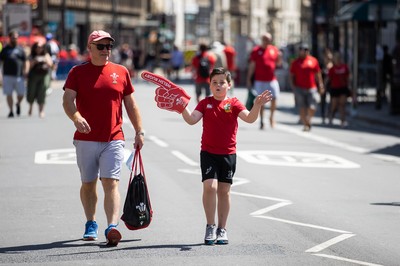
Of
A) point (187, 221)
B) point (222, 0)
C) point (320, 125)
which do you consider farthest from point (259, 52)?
point (222, 0)

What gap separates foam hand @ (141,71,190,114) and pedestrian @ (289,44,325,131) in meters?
15.2

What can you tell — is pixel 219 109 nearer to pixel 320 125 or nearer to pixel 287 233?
pixel 287 233

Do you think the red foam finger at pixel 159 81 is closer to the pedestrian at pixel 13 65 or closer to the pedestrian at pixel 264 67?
the pedestrian at pixel 264 67

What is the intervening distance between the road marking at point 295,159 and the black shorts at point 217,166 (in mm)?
7656

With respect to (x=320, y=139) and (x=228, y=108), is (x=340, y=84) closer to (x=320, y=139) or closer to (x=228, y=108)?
(x=320, y=139)

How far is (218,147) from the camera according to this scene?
1070 centimetres

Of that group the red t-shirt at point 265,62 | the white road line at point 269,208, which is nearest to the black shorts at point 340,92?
the red t-shirt at point 265,62

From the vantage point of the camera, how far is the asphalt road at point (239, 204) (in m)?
10.1

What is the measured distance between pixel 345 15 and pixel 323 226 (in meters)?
24.7

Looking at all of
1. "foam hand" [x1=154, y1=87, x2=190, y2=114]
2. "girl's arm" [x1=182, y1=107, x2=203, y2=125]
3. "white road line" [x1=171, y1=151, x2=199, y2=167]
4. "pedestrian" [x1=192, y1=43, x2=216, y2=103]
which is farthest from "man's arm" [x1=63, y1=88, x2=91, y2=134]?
"pedestrian" [x1=192, y1=43, x2=216, y2=103]

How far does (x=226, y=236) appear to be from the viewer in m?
10.7

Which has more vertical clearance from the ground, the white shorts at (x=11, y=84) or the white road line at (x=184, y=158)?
the white shorts at (x=11, y=84)

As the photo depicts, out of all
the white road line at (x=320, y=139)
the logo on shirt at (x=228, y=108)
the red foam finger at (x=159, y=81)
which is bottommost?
the white road line at (x=320, y=139)

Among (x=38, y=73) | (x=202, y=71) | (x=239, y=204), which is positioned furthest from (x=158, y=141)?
(x=239, y=204)
